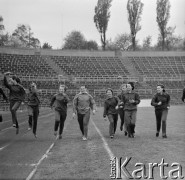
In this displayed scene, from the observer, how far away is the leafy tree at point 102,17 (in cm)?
7131

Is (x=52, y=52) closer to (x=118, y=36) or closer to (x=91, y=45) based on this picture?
(x=91, y=45)

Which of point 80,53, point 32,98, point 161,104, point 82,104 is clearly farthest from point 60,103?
point 80,53

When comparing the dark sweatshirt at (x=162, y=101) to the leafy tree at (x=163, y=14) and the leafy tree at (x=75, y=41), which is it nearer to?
the leafy tree at (x=163, y=14)

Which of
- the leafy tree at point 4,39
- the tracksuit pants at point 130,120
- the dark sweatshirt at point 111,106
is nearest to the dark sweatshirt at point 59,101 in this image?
the dark sweatshirt at point 111,106

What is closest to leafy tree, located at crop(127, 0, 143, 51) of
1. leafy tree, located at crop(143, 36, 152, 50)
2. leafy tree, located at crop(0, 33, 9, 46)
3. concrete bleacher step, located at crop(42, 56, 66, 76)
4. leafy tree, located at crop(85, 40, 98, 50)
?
concrete bleacher step, located at crop(42, 56, 66, 76)

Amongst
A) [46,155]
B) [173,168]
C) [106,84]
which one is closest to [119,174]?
[173,168]

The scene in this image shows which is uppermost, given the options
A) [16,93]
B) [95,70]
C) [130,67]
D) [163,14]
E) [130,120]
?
[163,14]

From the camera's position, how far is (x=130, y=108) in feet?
45.6

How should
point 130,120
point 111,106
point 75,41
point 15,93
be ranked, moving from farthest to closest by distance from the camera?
1. point 75,41
2. point 111,106
3. point 15,93
4. point 130,120

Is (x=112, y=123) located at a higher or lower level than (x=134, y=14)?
lower

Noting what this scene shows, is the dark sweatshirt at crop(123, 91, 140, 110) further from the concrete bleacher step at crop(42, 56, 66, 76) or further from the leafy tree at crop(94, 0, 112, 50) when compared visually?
the leafy tree at crop(94, 0, 112, 50)

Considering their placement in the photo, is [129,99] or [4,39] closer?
[129,99]

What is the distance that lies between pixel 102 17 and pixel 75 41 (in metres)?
35.2

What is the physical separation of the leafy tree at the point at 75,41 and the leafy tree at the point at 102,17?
3056cm
